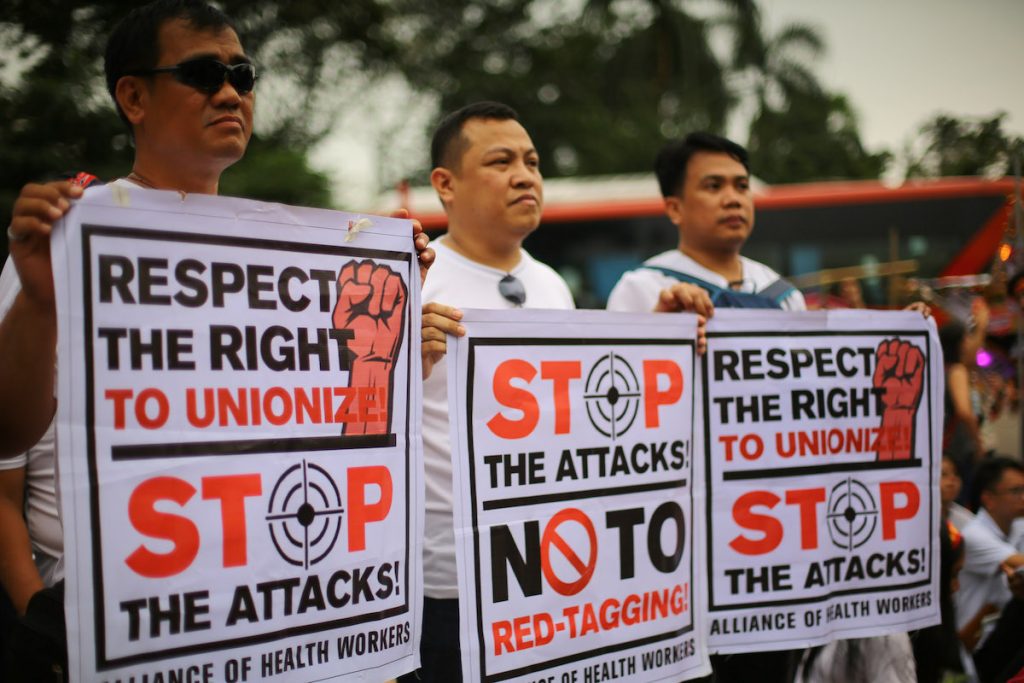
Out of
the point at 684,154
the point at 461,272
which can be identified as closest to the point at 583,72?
the point at 684,154

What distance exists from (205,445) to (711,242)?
2.01 m

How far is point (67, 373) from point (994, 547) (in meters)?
3.75

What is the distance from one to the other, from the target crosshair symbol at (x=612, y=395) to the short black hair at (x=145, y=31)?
129 cm

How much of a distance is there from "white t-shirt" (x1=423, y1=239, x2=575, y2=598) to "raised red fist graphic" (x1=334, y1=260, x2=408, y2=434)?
10.0 inches

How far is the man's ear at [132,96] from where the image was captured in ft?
6.83

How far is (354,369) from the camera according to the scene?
207cm

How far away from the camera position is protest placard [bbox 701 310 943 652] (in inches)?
107

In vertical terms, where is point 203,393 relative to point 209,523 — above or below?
above

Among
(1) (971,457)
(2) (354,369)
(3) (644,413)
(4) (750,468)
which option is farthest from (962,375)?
(2) (354,369)

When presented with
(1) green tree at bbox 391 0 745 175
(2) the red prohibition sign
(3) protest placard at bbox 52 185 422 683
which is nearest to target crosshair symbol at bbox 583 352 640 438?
(2) the red prohibition sign

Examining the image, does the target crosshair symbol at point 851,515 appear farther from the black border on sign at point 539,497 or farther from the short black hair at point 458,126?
the short black hair at point 458,126

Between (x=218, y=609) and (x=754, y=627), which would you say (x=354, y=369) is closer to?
(x=218, y=609)

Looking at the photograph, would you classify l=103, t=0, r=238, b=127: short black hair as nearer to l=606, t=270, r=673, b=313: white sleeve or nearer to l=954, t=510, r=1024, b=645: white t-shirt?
l=606, t=270, r=673, b=313: white sleeve

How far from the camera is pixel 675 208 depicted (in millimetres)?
3465
